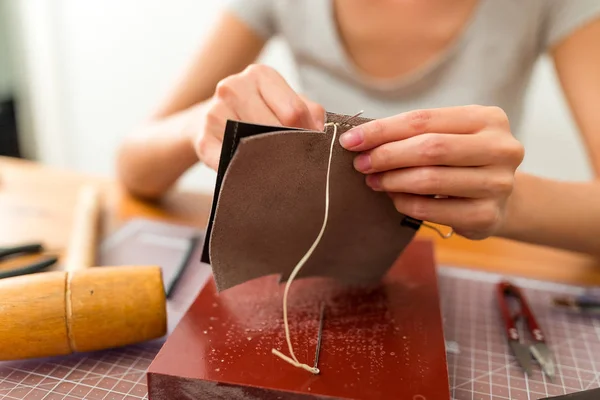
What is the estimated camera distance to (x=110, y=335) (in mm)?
474

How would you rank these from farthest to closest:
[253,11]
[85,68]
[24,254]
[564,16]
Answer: [85,68], [253,11], [564,16], [24,254]

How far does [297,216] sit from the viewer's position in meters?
0.49

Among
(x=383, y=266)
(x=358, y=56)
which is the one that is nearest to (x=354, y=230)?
(x=383, y=266)

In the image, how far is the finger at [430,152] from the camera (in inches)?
17.3

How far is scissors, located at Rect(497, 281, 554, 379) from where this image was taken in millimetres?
519

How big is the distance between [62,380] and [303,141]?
0.98 ft

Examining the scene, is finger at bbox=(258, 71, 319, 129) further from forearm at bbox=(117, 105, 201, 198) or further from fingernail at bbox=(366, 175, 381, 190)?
forearm at bbox=(117, 105, 201, 198)

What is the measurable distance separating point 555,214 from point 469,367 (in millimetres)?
229

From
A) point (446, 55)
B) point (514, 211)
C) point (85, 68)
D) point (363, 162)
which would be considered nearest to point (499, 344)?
point (514, 211)

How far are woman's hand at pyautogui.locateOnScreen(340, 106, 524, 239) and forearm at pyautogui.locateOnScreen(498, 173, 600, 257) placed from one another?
11 cm

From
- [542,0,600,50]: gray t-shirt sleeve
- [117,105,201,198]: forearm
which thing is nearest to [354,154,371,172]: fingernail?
[117,105,201,198]: forearm

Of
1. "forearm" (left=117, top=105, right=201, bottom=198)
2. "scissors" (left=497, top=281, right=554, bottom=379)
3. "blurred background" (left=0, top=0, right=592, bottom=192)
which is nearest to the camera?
"scissors" (left=497, top=281, right=554, bottom=379)

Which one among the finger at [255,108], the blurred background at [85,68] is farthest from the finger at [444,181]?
the blurred background at [85,68]

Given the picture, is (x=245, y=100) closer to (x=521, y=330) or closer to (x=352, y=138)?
(x=352, y=138)
